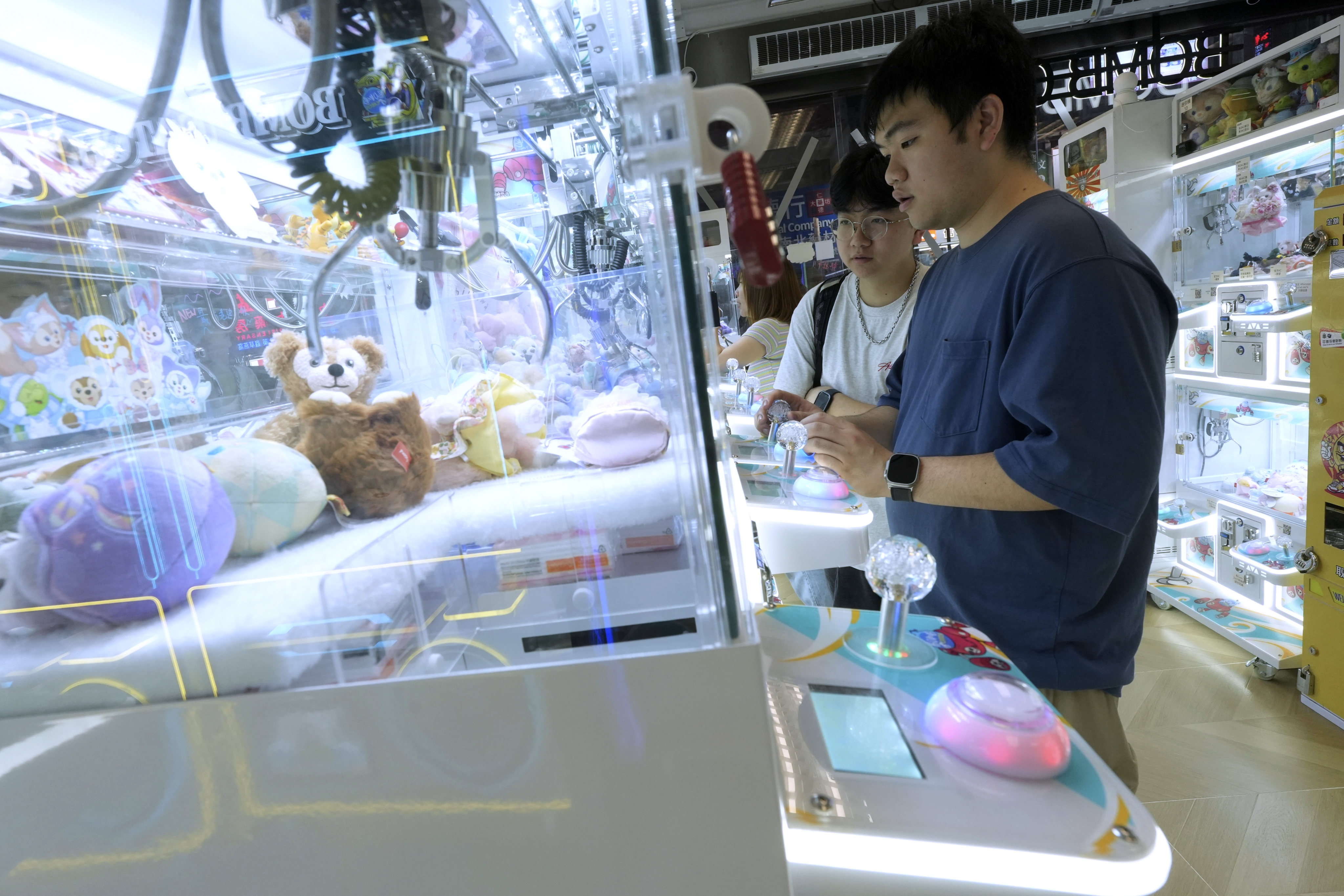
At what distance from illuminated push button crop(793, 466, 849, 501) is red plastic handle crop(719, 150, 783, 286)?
129 centimetres

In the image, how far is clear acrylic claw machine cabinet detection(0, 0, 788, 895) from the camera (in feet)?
1.53

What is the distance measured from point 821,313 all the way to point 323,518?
1659 mm

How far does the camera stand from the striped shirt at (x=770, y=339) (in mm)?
2709

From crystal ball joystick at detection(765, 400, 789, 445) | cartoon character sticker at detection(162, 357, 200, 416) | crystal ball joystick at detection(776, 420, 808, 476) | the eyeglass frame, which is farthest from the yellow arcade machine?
cartoon character sticker at detection(162, 357, 200, 416)

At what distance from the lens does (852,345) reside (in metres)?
1.89

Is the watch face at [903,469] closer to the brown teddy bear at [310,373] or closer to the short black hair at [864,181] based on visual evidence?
the brown teddy bear at [310,373]

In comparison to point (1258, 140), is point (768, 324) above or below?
below

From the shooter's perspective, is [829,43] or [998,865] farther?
[829,43]

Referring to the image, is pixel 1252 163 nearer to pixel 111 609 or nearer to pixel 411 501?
pixel 411 501

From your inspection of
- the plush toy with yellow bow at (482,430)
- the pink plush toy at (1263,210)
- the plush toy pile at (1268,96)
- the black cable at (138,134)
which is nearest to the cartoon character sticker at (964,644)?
the plush toy with yellow bow at (482,430)

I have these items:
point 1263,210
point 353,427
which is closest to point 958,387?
point 353,427

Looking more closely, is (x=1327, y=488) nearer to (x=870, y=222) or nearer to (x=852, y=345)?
(x=852, y=345)

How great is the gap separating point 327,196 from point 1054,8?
3.99 meters

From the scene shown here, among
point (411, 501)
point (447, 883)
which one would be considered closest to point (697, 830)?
point (447, 883)
